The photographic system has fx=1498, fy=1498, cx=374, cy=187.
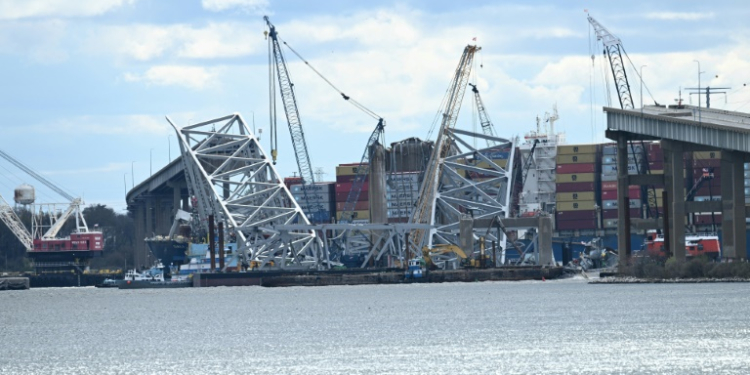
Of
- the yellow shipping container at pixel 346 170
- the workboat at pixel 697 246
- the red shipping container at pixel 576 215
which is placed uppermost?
the yellow shipping container at pixel 346 170

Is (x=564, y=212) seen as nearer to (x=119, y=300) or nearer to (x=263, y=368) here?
(x=119, y=300)

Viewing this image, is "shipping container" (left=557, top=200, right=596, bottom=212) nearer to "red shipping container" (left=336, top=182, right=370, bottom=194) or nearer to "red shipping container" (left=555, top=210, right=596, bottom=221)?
"red shipping container" (left=555, top=210, right=596, bottom=221)

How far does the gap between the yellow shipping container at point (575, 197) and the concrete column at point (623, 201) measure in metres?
68.9

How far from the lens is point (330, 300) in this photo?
104m

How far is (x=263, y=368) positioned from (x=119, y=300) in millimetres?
68343

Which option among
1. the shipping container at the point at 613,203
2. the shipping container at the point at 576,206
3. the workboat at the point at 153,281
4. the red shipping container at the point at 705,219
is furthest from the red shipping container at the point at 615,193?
the workboat at the point at 153,281

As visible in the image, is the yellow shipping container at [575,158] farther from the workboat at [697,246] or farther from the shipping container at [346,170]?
the workboat at [697,246]

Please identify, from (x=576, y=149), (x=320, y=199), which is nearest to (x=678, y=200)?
(x=576, y=149)

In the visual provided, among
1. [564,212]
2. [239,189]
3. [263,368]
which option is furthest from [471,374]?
[564,212]

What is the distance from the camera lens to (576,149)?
186 m

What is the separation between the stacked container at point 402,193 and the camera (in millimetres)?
172500

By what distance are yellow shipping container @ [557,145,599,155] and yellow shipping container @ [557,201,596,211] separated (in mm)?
7458

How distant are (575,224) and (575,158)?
10468 millimetres

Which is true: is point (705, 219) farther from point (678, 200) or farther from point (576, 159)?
point (678, 200)
